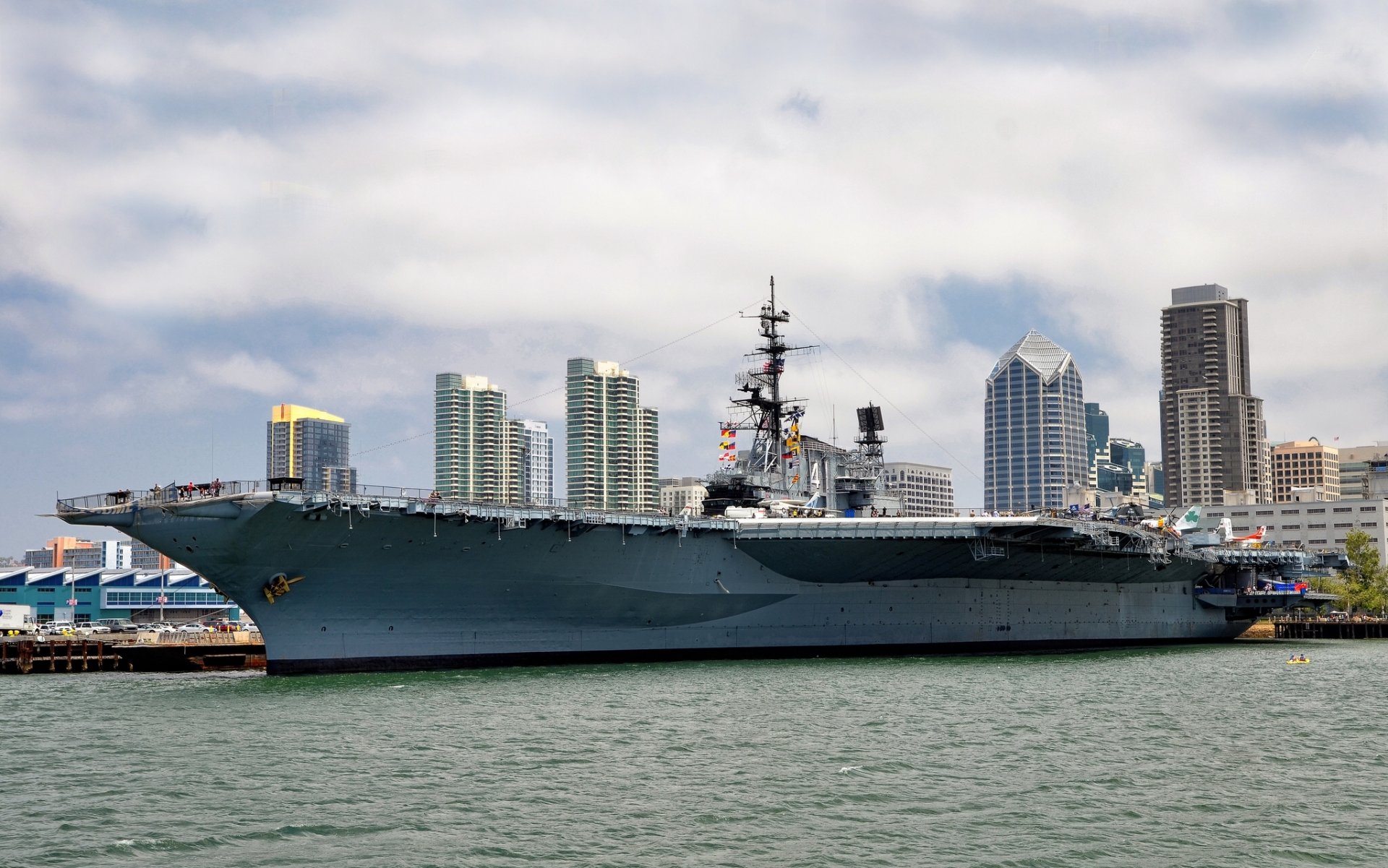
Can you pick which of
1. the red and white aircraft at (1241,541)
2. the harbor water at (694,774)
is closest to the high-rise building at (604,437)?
the red and white aircraft at (1241,541)

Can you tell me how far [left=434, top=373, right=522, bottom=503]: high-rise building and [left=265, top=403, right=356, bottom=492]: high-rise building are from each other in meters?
24.5

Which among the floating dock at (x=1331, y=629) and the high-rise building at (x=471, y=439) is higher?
the high-rise building at (x=471, y=439)

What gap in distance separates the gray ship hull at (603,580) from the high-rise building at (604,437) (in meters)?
115

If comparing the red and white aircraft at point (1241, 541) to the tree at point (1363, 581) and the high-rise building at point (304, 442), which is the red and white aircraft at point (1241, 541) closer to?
the tree at point (1363, 581)

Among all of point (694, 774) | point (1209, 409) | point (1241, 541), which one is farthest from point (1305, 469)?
point (694, 774)

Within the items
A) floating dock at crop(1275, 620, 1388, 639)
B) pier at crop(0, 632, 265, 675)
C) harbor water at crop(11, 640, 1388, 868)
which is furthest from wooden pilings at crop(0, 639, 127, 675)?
floating dock at crop(1275, 620, 1388, 639)

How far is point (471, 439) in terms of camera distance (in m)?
168

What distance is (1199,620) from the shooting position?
5334cm

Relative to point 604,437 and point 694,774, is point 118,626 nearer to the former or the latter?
point 694,774

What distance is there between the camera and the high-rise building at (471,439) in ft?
545

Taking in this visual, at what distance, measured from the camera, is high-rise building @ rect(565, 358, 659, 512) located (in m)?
158

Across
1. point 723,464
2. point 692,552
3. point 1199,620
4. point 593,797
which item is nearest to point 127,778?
point 593,797

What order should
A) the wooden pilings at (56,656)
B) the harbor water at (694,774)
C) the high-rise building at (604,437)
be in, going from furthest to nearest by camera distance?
Result: 1. the high-rise building at (604,437)
2. the wooden pilings at (56,656)
3. the harbor water at (694,774)

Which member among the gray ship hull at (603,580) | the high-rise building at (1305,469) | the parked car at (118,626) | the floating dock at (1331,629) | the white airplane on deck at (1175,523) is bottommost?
the floating dock at (1331,629)
